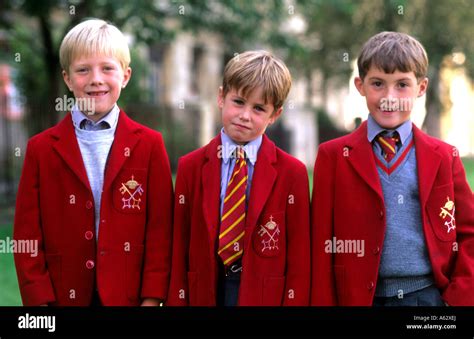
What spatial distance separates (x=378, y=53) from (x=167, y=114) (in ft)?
49.8

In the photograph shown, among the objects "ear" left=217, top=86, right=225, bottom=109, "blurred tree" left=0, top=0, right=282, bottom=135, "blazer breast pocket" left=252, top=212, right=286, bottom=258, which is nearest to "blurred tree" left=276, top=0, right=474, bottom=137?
"blurred tree" left=0, top=0, right=282, bottom=135

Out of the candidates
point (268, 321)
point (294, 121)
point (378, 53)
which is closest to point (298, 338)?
point (268, 321)

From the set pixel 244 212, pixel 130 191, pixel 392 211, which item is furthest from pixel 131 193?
pixel 392 211

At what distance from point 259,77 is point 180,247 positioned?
0.82 m

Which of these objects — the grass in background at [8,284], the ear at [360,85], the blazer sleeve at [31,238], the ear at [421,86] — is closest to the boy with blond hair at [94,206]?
the blazer sleeve at [31,238]

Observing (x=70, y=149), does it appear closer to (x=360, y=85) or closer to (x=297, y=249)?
(x=297, y=249)

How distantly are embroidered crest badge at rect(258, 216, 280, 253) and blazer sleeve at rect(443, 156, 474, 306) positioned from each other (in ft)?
2.51

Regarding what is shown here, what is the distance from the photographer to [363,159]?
322 cm

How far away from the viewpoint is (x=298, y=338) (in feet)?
10.3

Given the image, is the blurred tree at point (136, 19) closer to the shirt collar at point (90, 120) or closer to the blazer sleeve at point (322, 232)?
the shirt collar at point (90, 120)

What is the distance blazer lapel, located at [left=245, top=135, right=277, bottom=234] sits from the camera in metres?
3.13

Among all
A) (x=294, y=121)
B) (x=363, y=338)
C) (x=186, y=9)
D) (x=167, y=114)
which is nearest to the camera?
(x=363, y=338)

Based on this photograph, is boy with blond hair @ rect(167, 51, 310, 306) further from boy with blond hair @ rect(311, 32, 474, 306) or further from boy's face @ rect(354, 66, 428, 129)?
boy's face @ rect(354, 66, 428, 129)

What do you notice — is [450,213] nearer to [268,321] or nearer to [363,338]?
[363,338]
